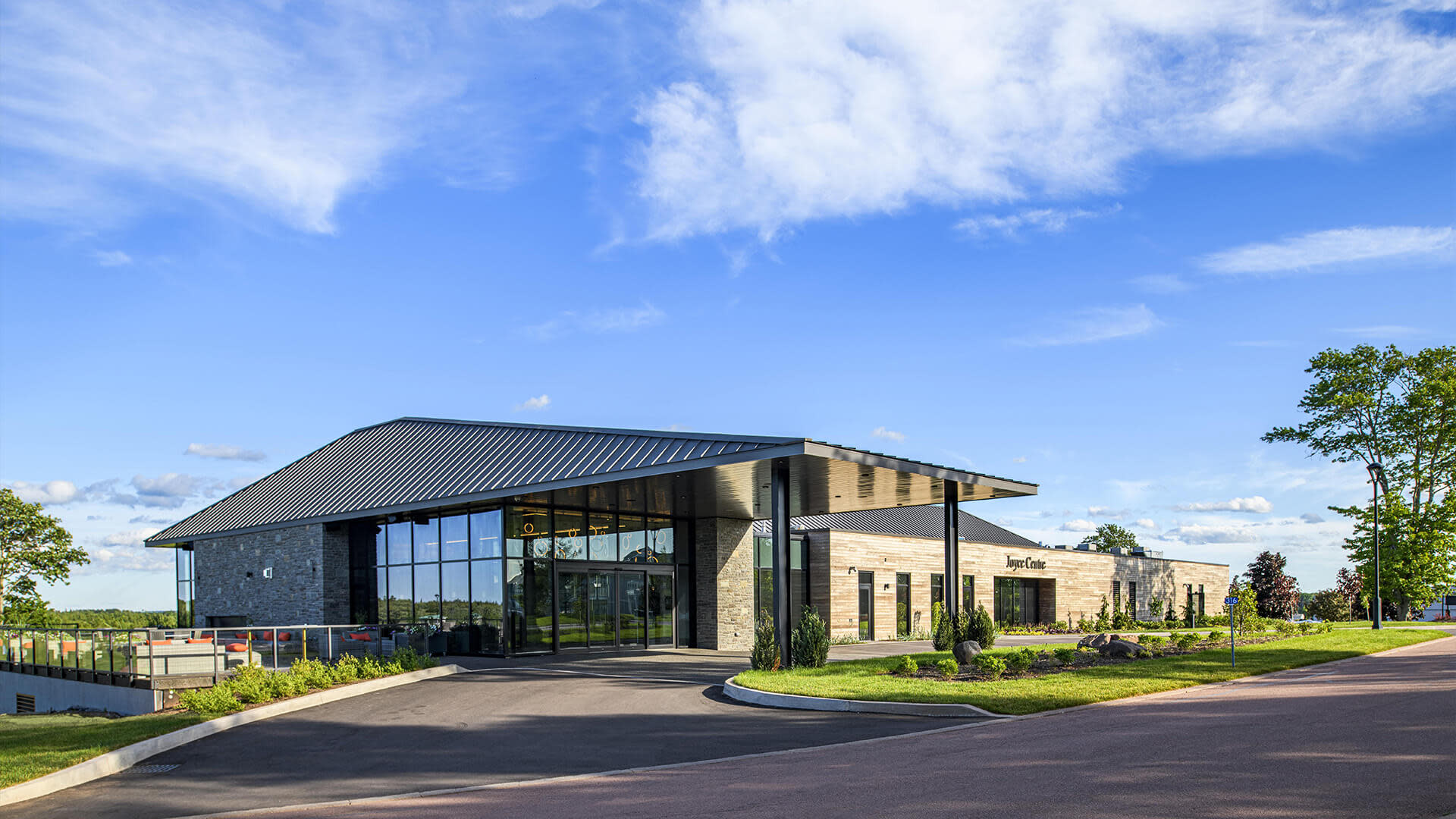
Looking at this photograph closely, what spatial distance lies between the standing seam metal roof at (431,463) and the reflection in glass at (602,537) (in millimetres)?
2993

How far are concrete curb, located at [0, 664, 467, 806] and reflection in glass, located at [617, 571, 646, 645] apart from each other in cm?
865

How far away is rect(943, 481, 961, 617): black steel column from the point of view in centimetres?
→ 2525

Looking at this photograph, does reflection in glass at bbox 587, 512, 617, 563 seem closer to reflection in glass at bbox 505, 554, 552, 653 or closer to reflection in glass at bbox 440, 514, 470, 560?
reflection in glass at bbox 505, 554, 552, 653

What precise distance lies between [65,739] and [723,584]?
62.3 ft

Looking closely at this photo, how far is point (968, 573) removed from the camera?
41219mm

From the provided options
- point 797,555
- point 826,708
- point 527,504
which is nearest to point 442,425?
point 527,504

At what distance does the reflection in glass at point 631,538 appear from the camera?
2947 cm

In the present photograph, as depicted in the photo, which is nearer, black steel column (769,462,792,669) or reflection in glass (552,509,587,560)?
black steel column (769,462,792,669)

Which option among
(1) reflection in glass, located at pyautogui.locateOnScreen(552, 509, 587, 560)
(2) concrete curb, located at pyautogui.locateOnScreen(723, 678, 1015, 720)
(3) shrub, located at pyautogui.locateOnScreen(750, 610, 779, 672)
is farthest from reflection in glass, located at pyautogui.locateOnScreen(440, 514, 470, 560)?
(2) concrete curb, located at pyautogui.locateOnScreen(723, 678, 1015, 720)

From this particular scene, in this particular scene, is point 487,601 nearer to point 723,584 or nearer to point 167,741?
point 723,584

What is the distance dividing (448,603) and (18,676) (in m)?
9.72

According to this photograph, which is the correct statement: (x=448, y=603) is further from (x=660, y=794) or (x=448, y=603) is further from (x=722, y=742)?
(x=660, y=794)

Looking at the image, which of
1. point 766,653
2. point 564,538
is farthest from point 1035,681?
point 564,538

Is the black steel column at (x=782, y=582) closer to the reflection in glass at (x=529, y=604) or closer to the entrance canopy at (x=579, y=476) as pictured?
the entrance canopy at (x=579, y=476)
